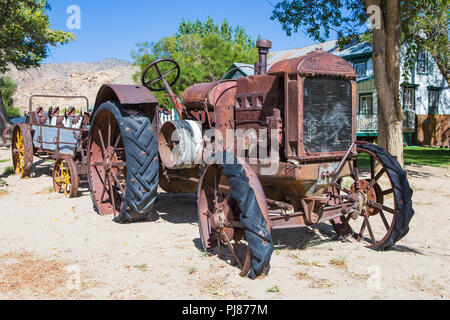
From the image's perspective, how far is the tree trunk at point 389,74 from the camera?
8906 mm

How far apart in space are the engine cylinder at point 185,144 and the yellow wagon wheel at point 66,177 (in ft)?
9.12

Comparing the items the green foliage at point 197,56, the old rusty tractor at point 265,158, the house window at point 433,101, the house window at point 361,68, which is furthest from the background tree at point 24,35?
the house window at point 433,101

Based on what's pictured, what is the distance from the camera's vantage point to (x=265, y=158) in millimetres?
4465

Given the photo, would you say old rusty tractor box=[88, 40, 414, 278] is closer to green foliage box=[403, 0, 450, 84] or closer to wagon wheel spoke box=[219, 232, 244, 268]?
wagon wheel spoke box=[219, 232, 244, 268]

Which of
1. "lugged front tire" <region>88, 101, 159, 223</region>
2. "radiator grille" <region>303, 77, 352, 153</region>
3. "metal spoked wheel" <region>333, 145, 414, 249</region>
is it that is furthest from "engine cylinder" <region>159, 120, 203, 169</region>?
"metal spoked wheel" <region>333, 145, 414, 249</region>

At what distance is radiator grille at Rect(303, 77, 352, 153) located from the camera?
4.22 m

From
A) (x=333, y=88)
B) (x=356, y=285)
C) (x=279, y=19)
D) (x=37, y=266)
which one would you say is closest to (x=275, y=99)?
(x=333, y=88)

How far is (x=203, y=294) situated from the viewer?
3441mm

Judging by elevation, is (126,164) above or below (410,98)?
below

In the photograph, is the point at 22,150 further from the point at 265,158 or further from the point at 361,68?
the point at 361,68

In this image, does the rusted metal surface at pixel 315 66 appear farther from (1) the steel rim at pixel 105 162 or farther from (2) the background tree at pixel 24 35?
(2) the background tree at pixel 24 35

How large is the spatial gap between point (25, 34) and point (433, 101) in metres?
22.9

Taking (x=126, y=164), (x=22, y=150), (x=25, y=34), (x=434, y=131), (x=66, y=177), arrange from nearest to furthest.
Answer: (x=126, y=164) → (x=66, y=177) → (x=22, y=150) → (x=25, y=34) → (x=434, y=131)

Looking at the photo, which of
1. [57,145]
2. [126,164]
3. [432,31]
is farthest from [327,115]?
[432,31]
